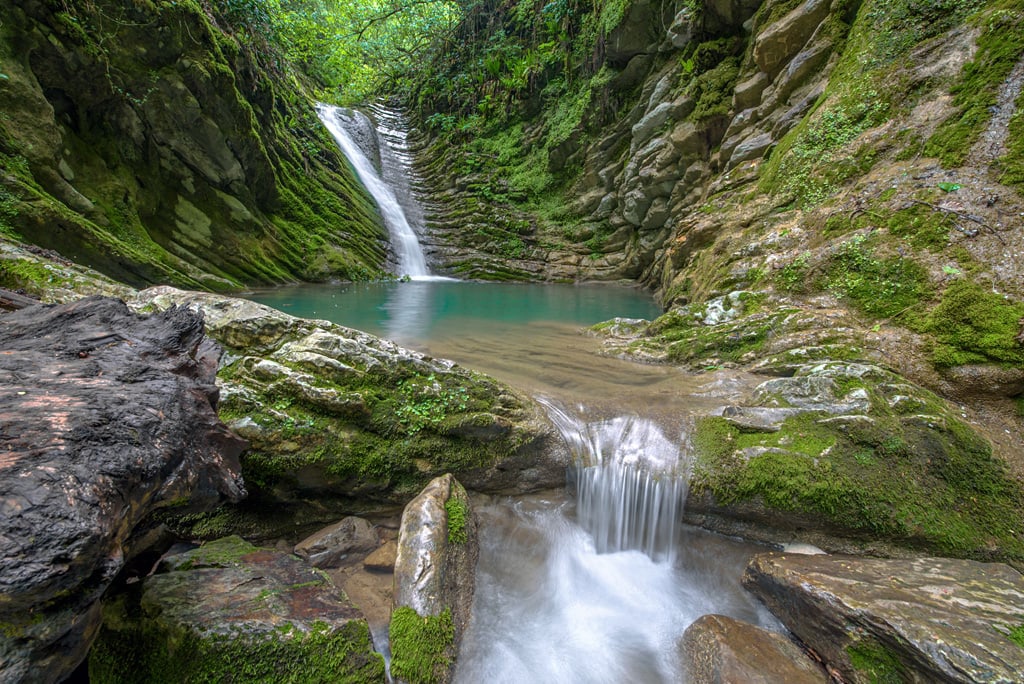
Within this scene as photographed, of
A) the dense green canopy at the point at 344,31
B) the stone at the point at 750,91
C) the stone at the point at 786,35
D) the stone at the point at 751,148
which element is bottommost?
the stone at the point at 751,148

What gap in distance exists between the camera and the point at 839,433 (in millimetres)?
2918

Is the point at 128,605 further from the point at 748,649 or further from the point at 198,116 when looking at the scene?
the point at 198,116

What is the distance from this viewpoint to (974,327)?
325 cm

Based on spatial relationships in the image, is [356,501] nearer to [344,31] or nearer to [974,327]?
[974,327]

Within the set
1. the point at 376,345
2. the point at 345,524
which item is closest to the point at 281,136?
the point at 376,345

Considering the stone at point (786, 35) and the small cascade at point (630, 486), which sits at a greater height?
the stone at point (786, 35)

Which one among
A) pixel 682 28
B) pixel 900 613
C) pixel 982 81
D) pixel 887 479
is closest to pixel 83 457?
pixel 900 613

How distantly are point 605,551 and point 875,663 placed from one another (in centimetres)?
147

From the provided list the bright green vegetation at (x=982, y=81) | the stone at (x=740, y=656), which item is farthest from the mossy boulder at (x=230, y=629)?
the bright green vegetation at (x=982, y=81)

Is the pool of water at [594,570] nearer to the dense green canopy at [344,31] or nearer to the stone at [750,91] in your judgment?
the stone at [750,91]

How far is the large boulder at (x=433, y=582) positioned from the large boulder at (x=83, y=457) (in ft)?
3.16

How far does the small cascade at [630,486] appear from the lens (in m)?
2.97

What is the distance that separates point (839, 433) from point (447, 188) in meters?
19.0

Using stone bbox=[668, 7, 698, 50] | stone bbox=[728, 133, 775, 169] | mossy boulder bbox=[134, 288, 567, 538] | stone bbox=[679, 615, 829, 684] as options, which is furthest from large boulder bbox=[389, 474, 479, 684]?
stone bbox=[668, 7, 698, 50]
